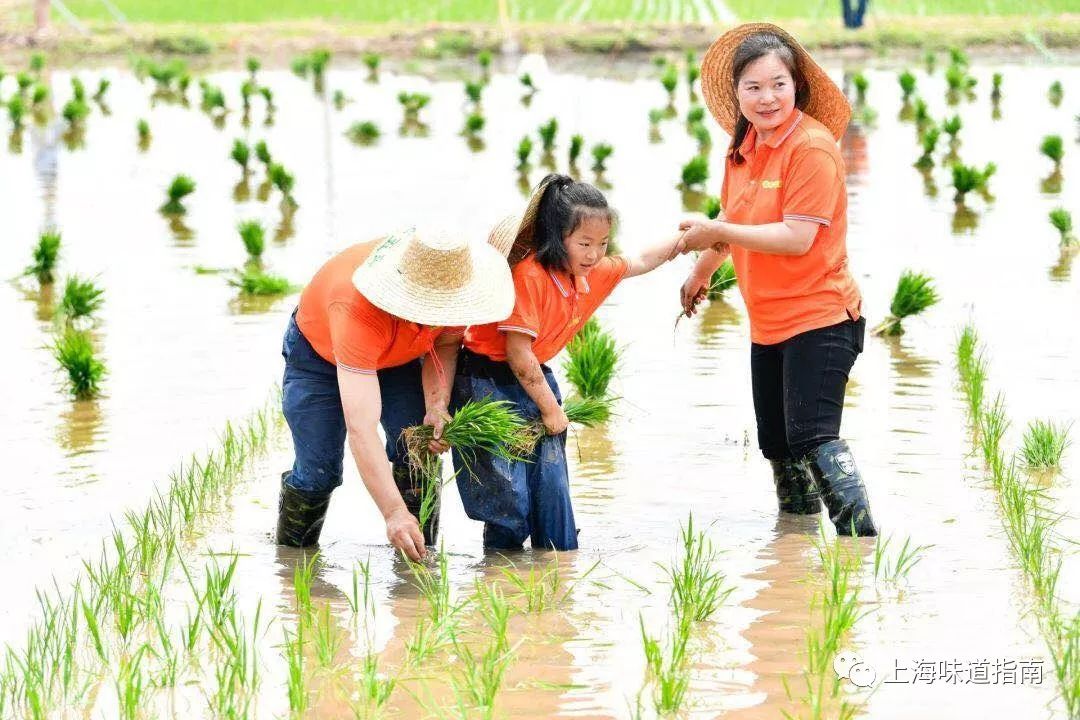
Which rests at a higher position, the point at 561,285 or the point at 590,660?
the point at 561,285

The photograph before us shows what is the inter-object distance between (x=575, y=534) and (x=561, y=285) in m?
0.77

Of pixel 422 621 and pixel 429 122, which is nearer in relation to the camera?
pixel 422 621

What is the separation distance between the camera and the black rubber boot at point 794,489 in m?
4.81

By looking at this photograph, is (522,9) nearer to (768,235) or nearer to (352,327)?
(768,235)

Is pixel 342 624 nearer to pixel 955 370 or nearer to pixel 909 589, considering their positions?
pixel 909 589

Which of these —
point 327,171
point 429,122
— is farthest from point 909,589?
point 429,122

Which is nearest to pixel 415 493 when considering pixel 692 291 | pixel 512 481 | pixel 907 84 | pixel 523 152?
pixel 512 481

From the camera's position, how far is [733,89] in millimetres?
4594

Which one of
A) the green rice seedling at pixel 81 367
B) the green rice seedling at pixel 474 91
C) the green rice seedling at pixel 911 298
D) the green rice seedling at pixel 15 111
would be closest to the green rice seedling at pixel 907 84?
the green rice seedling at pixel 474 91

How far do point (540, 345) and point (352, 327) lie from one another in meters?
0.61

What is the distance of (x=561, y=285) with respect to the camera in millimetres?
4219

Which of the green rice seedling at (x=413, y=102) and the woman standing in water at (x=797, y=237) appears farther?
the green rice seedling at (x=413, y=102)

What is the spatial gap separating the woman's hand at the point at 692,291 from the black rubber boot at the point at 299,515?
1203 millimetres

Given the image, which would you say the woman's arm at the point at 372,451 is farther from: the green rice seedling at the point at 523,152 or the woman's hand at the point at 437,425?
the green rice seedling at the point at 523,152
